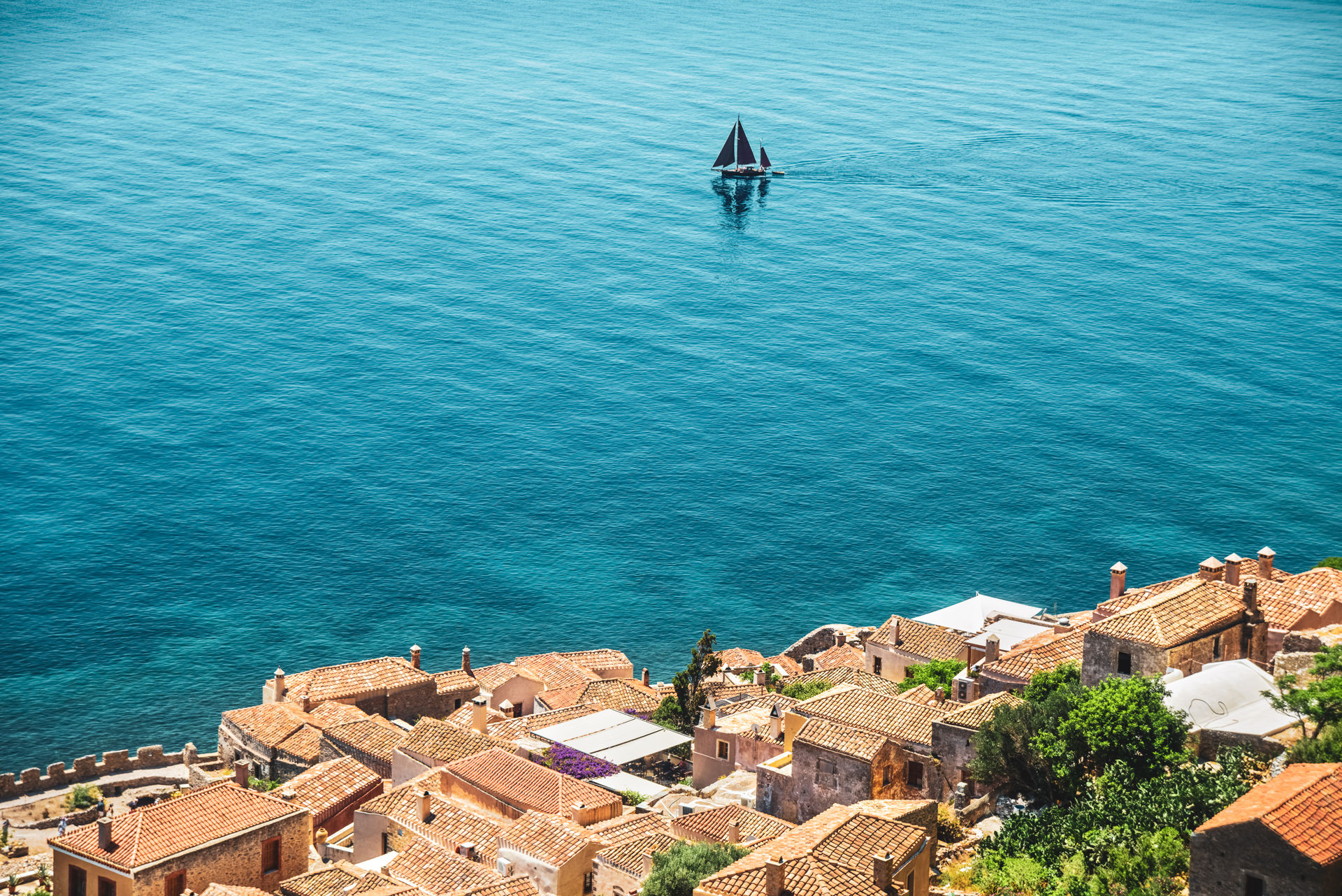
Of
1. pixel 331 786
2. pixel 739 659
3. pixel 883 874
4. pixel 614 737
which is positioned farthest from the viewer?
pixel 739 659

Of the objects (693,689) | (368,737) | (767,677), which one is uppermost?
(693,689)

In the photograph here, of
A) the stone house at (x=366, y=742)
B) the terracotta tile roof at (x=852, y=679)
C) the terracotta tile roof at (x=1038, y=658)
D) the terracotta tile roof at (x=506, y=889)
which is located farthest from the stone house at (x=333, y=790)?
the terracotta tile roof at (x=1038, y=658)

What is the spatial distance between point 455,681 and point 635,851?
114 ft

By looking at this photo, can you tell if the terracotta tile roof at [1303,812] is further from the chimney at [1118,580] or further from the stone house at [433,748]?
the stone house at [433,748]

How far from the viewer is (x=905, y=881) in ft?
126

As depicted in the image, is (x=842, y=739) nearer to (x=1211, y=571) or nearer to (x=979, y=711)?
(x=979, y=711)

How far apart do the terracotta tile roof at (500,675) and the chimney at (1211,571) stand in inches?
1417

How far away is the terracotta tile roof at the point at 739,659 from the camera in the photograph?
84000 millimetres

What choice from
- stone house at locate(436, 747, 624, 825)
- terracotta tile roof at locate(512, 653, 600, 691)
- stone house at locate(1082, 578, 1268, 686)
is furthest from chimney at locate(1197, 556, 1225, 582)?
terracotta tile roof at locate(512, 653, 600, 691)

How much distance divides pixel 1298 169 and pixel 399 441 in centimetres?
14367

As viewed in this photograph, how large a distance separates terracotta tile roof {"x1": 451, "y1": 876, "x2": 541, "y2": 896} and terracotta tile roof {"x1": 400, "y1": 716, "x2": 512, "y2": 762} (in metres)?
15.4

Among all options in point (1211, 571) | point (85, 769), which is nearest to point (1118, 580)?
point (1211, 571)

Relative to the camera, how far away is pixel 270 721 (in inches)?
2876

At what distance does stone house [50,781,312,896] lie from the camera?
46562 millimetres
